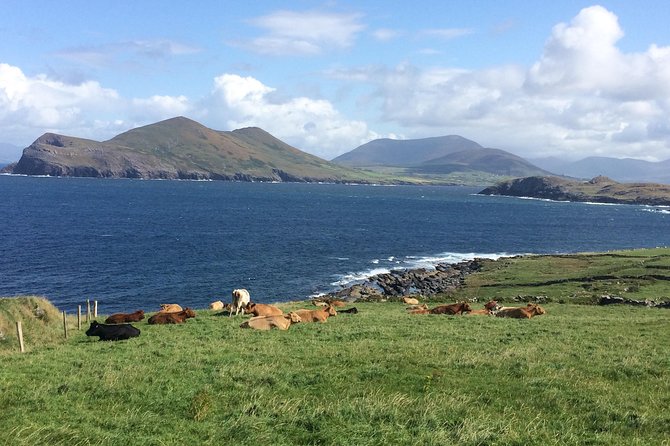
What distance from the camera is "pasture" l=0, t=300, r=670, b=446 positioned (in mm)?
12930

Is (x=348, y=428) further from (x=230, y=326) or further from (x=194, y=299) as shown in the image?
(x=194, y=299)

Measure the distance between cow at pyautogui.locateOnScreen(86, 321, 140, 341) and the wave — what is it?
46.6 metres

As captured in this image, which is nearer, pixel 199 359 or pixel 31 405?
pixel 31 405

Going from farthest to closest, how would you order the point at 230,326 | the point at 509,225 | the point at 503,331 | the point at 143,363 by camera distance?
1. the point at 509,225
2. the point at 230,326
3. the point at 503,331
4. the point at 143,363

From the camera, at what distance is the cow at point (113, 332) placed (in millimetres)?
27875

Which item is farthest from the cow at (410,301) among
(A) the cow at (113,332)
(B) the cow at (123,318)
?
(A) the cow at (113,332)

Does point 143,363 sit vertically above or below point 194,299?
above

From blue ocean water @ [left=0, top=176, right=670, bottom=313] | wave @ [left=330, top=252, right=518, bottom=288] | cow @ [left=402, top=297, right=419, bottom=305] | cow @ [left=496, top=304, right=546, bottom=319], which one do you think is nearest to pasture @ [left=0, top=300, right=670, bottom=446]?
cow @ [left=496, top=304, right=546, bottom=319]

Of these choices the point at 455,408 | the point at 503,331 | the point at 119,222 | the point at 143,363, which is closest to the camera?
the point at 455,408

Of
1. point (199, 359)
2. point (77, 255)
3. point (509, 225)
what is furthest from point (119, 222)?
point (199, 359)

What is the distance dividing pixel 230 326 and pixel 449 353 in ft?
48.0

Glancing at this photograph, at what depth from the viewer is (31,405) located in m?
15.1

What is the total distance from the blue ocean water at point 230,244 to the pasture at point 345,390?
40.9 metres

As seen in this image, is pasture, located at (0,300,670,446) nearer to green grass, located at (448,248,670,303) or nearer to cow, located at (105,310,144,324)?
cow, located at (105,310,144,324)
